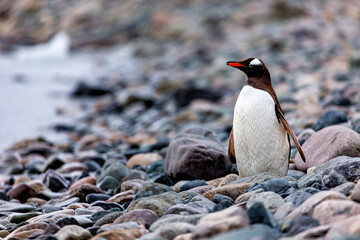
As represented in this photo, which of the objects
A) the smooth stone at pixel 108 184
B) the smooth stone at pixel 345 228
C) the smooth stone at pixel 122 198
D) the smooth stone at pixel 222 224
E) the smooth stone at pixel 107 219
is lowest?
the smooth stone at pixel 108 184

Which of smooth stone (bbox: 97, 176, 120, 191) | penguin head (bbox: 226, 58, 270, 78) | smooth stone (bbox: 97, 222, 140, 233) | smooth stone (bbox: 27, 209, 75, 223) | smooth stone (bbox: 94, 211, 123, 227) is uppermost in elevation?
penguin head (bbox: 226, 58, 270, 78)

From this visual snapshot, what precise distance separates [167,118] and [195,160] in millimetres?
5076

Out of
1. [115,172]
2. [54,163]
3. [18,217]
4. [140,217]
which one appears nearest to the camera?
[140,217]

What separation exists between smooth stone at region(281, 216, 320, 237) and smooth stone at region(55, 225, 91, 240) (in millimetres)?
1130

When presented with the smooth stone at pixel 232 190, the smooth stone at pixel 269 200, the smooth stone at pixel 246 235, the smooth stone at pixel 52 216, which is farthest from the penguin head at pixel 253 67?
the smooth stone at pixel 246 235

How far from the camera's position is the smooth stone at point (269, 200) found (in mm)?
3314

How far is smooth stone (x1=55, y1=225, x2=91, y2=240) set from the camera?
3138mm

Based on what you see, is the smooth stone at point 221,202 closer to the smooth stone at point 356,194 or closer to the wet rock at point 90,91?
the smooth stone at point 356,194

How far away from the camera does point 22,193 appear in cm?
513

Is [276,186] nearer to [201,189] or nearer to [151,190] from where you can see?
[201,189]

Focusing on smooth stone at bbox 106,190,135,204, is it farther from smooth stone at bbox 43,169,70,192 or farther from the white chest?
smooth stone at bbox 43,169,70,192

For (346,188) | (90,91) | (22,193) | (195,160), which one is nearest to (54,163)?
(22,193)

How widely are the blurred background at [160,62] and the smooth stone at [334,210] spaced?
2.76m

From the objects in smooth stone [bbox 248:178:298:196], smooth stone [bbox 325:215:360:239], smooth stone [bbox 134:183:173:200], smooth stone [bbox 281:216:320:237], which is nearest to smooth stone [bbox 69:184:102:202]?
smooth stone [bbox 134:183:173:200]
